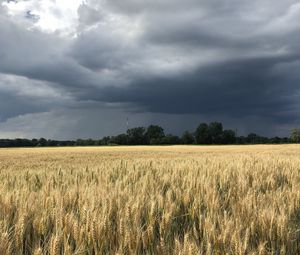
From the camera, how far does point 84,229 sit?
11.0ft

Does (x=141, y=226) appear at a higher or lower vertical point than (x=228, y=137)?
lower

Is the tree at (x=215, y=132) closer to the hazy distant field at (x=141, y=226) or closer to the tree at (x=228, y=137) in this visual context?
the tree at (x=228, y=137)

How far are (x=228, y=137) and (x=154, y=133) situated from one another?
46.0 feet

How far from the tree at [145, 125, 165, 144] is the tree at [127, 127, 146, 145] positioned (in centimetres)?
100

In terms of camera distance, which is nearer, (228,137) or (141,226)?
(141,226)

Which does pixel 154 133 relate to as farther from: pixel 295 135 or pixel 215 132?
pixel 295 135

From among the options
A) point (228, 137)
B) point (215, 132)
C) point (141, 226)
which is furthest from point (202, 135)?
point (141, 226)

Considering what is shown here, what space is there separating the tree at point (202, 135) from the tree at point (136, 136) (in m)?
10.1

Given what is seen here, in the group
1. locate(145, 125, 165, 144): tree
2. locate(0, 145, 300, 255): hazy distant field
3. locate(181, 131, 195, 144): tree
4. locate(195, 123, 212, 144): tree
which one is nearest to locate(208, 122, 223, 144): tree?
locate(195, 123, 212, 144): tree

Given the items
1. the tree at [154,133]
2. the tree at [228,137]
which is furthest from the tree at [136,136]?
the tree at [228,137]

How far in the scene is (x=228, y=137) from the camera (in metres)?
84.9

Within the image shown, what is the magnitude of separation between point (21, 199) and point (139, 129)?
81.1m

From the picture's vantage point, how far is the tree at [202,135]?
275 ft

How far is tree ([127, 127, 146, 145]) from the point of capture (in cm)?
8092
